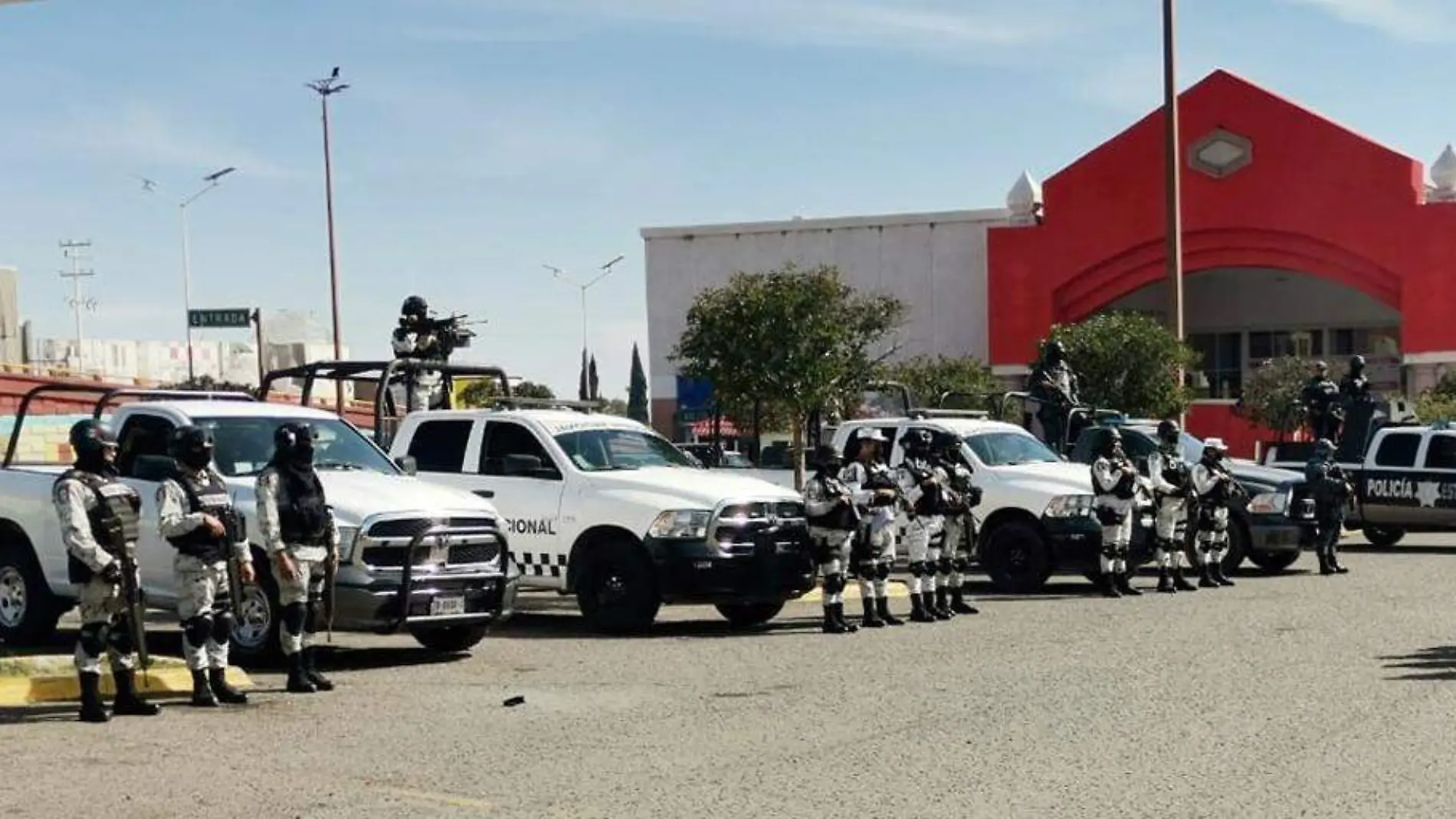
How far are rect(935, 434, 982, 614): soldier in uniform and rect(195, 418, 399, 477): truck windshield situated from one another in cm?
532

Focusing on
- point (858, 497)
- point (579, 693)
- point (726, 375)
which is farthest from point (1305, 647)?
point (726, 375)

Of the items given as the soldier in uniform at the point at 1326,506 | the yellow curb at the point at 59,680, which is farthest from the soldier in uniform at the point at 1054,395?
the yellow curb at the point at 59,680

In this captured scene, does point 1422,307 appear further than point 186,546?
Yes

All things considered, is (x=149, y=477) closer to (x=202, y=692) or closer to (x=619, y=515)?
(x=202, y=692)

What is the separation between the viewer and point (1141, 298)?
55125mm

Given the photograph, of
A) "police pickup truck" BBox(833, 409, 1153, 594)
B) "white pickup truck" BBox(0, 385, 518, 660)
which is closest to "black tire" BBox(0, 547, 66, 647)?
"white pickup truck" BBox(0, 385, 518, 660)

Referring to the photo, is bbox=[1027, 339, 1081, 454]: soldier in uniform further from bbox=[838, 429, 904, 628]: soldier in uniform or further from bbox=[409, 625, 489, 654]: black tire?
bbox=[409, 625, 489, 654]: black tire

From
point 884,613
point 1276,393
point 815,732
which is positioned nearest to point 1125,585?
point 884,613

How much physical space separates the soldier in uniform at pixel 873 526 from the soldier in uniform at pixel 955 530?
2.13 ft

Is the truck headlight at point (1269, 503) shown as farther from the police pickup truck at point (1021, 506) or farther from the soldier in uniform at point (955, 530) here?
the soldier in uniform at point (955, 530)

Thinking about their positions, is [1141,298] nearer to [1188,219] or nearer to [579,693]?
[1188,219]

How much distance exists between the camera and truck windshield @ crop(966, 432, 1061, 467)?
20.4 metres

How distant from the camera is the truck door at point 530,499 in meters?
16.3

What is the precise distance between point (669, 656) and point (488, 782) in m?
5.31
